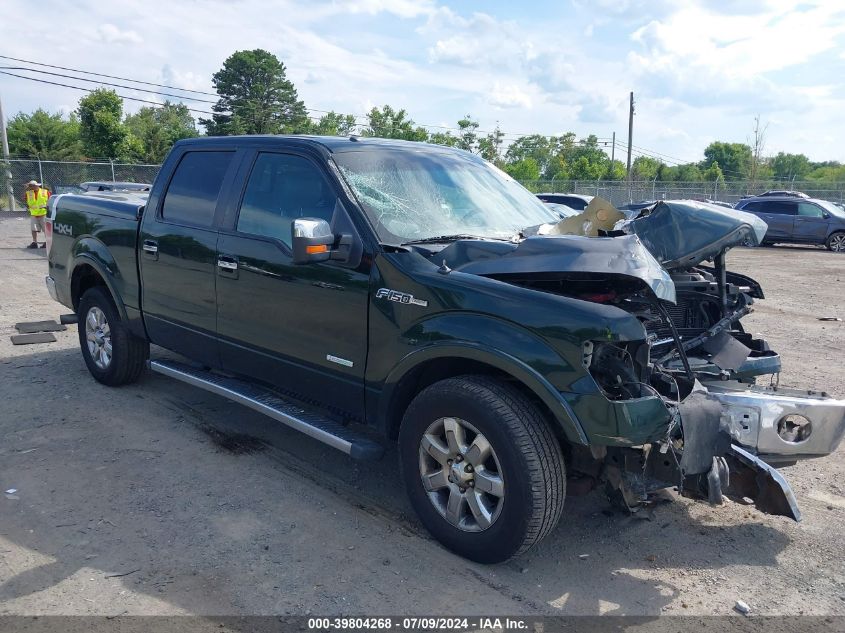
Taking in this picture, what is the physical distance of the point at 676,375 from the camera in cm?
372

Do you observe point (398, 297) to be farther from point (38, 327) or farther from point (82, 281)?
point (38, 327)

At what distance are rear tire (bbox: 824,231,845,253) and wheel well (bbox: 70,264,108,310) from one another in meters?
22.2

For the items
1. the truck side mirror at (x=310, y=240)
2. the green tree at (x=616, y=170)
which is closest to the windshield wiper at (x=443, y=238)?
the truck side mirror at (x=310, y=240)

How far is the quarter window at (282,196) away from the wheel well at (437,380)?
108 centimetres

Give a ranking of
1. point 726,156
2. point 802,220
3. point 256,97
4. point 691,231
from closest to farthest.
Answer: point 691,231
point 802,220
point 256,97
point 726,156

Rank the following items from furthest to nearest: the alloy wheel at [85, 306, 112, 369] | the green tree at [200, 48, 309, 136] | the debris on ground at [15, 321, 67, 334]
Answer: the green tree at [200, 48, 309, 136] → the debris on ground at [15, 321, 67, 334] → the alloy wheel at [85, 306, 112, 369]

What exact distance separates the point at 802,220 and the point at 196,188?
2205 cm

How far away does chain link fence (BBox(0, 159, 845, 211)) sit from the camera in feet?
103

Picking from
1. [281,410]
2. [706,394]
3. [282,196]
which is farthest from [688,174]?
[281,410]

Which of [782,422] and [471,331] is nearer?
[471,331]

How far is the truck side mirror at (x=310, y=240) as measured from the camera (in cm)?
360

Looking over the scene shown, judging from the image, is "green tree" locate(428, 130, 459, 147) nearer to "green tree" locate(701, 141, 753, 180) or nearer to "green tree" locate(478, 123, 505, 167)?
"green tree" locate(478, 123, 505, 167)

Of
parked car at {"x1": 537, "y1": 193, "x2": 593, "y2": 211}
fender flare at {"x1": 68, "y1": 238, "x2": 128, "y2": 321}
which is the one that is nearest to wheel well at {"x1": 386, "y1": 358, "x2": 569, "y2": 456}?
fender flare at {"x1": 68, "y1": 238, "x2": 128, "y2": 321}

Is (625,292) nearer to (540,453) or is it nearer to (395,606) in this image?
(540,453)
